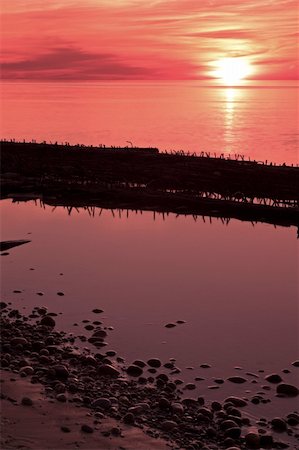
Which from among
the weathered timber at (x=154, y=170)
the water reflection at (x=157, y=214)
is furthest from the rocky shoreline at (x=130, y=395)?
the weathered timber at (x=154, y=170)

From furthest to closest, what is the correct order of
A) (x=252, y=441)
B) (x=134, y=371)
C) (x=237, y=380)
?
(x=134, y=371), (x=237, y=380), (x=252, y=441)

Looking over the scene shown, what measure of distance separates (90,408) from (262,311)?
8.05m

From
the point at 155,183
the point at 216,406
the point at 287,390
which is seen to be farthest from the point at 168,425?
the point at 155,183

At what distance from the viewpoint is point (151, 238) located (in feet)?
93.4

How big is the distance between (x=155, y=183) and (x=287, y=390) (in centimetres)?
2615

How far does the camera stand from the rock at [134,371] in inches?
573

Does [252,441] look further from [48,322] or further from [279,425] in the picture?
[48,322]

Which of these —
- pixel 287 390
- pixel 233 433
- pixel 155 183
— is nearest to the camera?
pixel 233 433

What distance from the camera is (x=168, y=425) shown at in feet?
39.2

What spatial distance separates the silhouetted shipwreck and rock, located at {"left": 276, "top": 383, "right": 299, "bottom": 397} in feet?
58.3

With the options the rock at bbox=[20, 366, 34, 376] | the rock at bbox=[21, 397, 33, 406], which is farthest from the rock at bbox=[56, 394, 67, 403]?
the rock at bbox=[20, 366, 34, 376]

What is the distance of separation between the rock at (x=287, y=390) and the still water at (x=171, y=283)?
648 mm

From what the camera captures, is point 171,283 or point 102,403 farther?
point 171,283

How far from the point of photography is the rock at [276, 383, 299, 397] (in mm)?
13939
